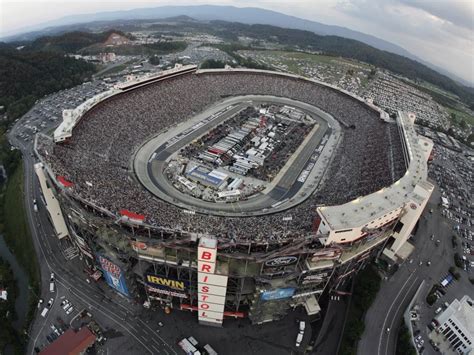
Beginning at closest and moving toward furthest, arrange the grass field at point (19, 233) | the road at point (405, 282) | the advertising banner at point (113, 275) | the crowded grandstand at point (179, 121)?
1. the advertising banner at point (113, 275)
2. the road at point (405, 282)
3. the grass field at point (19, 233)
4. the crowded grandstand at point (179, 121)

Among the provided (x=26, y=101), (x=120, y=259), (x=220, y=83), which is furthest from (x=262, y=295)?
(x=26, y=101)

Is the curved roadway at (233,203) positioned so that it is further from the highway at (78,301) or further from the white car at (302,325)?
the white car at (302,325)

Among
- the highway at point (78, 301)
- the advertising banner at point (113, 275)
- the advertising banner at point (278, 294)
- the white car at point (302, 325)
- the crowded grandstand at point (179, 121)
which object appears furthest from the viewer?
the crowded grandstand at point (179, 121)

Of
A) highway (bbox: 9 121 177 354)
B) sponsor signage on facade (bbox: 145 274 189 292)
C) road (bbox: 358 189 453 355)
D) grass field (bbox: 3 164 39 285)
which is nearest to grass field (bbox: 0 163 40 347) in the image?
grass field (bbox: 3 164 39 285)

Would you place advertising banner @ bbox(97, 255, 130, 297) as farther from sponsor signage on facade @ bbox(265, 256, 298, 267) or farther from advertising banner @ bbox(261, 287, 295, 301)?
sponsor signage on facade @ bbox(265, 256, 298, 267)

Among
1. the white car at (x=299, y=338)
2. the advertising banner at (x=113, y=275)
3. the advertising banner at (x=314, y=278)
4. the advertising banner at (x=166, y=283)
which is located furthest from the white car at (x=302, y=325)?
the advertising banner at (x=113, y=275)

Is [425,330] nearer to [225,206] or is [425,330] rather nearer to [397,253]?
[397,253]
